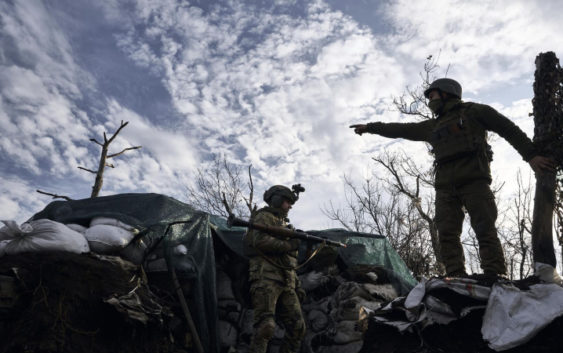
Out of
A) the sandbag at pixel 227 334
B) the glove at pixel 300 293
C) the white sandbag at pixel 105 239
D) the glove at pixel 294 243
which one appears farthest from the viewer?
the sandbag at pixel 227 334

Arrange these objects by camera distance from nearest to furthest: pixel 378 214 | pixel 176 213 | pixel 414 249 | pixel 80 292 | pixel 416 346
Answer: pixel 416 346, pixel 80 292, pixel 176 213, pixel 414 249, pixel 378 214

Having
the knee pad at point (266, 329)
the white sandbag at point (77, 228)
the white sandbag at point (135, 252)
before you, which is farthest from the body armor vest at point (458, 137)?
the white sandbag at point (77, 228)

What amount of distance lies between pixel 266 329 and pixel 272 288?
418mm

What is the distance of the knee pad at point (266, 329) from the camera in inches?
151

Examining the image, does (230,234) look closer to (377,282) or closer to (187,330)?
(187,330)

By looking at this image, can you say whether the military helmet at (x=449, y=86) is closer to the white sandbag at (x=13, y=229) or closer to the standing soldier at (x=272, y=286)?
the standing soldier at (x=272, y=286)

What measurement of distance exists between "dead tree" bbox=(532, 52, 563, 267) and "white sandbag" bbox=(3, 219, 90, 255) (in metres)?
4.27

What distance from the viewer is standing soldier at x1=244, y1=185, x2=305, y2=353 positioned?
390 cm

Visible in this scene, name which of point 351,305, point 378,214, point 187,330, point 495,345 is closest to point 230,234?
point 187,330

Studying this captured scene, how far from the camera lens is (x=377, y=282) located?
566 cm

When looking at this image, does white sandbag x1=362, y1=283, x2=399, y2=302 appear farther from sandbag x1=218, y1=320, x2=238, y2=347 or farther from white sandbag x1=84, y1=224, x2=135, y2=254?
white sandbag x1=84, y1=224, x2=135, y2=254

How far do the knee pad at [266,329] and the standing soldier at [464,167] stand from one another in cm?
181

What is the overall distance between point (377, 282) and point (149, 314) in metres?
3.45

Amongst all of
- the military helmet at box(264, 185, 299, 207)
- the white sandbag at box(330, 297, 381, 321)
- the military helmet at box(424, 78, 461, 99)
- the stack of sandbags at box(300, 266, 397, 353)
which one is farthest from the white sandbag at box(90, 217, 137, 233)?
the military helmet at box(424, 78, 461, 99)
